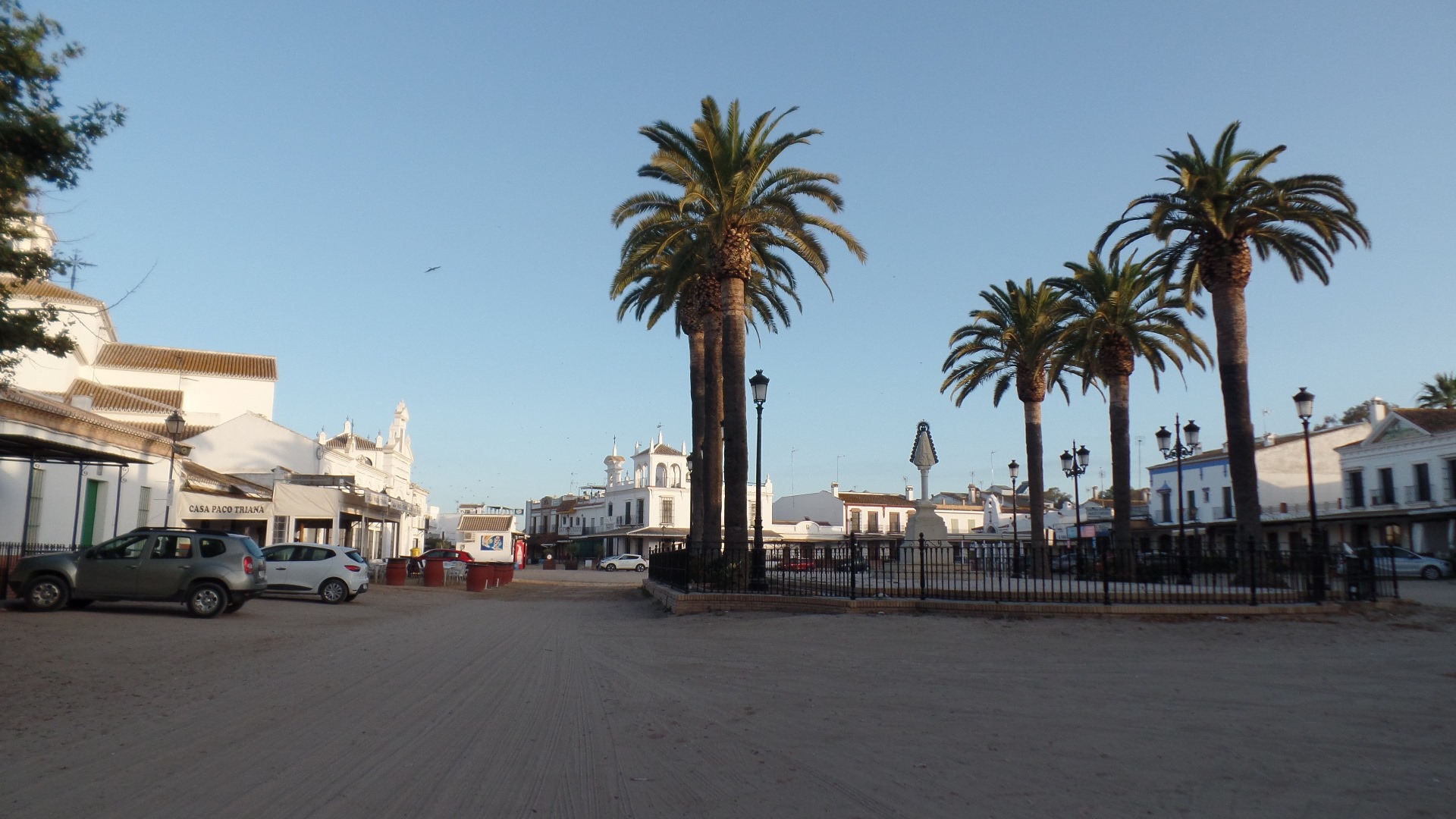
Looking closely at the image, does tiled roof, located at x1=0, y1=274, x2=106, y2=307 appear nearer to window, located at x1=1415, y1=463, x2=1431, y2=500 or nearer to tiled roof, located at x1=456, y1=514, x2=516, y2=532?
tiled roof, located at x1=456, y1=514, x2=516, y2=532

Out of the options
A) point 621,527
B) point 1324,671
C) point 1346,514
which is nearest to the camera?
point 1324,671

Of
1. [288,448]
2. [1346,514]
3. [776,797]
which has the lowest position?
[776,797]

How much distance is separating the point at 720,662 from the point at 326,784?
6.78 meters

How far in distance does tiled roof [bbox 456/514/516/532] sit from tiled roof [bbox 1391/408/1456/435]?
66995mm

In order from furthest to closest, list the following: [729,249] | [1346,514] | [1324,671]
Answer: [1346,514] < [729,249] < [1324,671]

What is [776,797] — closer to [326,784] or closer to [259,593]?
[326,784]

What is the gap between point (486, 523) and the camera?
88.4 m

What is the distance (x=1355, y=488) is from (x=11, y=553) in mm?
57679

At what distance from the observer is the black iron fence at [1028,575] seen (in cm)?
1753

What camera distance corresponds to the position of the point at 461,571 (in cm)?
4412

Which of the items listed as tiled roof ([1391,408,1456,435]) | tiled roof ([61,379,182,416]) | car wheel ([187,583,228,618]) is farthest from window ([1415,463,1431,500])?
tiled roof ([61,379,182,416])

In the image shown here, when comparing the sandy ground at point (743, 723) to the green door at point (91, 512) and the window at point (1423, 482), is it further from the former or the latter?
the window at point (1423, 482)

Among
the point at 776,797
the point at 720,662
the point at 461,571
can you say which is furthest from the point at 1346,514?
the point at 776,797

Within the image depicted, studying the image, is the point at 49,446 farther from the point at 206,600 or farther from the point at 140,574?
the point at 206,600
